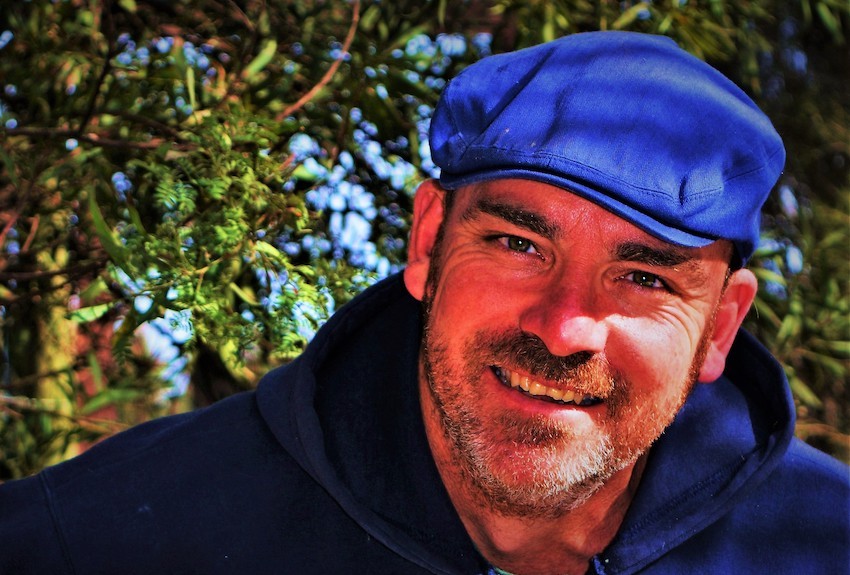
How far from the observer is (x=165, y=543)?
1.77 metres

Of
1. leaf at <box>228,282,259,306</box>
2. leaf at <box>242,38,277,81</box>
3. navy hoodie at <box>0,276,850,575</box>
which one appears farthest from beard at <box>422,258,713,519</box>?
leaf at <box>242,38,277,81</box>

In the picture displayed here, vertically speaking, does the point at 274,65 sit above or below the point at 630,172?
below

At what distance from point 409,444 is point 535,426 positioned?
0.27 meters

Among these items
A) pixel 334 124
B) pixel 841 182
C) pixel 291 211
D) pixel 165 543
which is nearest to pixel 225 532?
pixel 165 543

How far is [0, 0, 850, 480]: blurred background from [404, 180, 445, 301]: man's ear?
21cm

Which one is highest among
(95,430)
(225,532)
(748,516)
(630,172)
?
(630,172)

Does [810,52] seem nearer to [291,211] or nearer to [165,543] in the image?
Result: [291,211]

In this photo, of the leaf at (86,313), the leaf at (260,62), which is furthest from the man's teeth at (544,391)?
the leaf at (260,62)

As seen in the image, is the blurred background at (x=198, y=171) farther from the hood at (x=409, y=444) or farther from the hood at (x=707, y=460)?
the hood at (x=707, y=460)

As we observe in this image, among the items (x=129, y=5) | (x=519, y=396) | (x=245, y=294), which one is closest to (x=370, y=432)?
(x=519, y=396)

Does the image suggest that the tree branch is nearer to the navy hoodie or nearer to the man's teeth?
the navy hoodie

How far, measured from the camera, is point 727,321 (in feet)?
6.56

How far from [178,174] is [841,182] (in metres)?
2.48

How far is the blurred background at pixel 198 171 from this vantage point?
2094 mm
